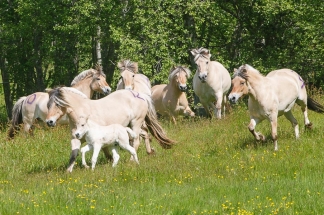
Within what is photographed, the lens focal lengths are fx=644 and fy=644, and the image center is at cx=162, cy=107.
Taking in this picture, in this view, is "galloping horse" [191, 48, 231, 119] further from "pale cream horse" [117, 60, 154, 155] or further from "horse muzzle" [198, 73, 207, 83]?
"pale cream horse" [117, 60, 154, 155]

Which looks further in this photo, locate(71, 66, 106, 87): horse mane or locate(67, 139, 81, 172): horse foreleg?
locate(71, 66, 106, 87): horse mane

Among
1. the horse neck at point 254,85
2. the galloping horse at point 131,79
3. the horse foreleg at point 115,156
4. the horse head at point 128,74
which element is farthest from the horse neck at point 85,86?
the horse neck at point 254,85

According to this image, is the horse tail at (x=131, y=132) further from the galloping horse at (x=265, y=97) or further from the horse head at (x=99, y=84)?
the horse head at (x=99, y=84)

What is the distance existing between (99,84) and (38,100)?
1622 mm

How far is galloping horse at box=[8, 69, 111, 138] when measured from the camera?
54.5ft

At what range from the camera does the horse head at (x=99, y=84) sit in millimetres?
16750

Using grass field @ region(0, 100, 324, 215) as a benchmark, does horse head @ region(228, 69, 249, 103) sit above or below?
above

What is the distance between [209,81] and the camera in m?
18.6

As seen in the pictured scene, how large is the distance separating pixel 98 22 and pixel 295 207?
19.9 metres

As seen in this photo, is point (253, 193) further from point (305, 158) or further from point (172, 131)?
point (172, 131)

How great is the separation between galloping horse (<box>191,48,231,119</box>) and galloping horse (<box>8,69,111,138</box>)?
2.88 metres

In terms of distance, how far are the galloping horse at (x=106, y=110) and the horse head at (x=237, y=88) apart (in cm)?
189

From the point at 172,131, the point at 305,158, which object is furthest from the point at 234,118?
the point at 305,158

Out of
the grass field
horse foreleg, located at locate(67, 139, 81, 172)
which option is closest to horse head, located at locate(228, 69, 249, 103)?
the grass field
